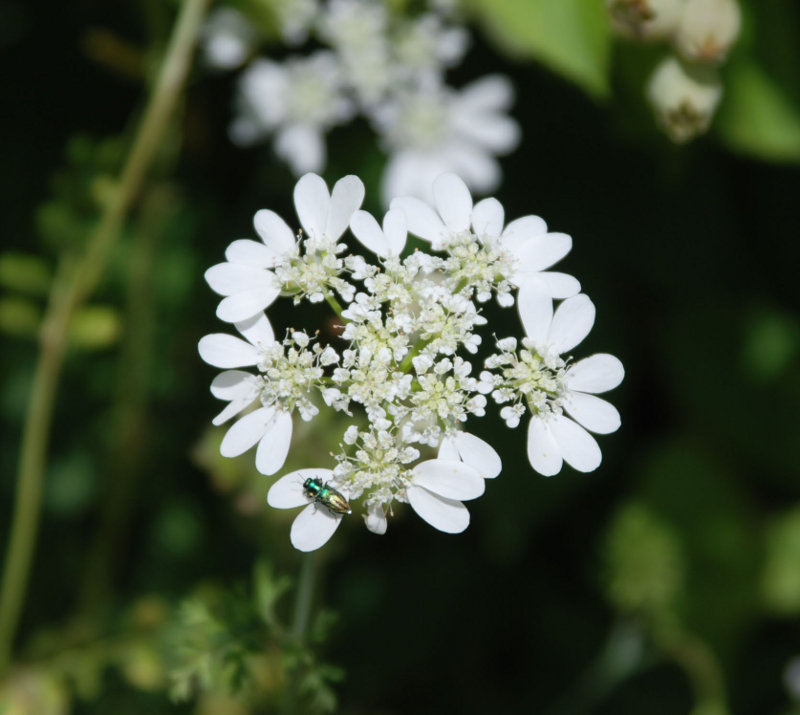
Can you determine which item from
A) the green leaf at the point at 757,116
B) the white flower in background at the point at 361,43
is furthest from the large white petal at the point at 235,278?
the green leaf at the point at 757,116

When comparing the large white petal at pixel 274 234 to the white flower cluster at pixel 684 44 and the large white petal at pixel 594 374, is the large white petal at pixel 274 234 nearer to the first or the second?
the large white petal at pixel 594 374

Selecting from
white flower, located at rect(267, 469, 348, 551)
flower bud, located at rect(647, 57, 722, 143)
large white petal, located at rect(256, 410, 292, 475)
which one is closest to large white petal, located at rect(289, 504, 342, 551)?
white flower, located at rect(267, 469, 348, 551)

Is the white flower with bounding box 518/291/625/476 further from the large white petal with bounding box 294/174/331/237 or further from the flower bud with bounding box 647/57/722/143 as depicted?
the flower bud with bounding box 647/57/722/143

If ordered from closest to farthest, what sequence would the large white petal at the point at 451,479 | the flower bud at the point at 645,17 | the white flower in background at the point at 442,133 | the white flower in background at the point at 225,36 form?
the large white petal at the point at 451,479 < the flower bud at the point at 645,17 < the white flower in background at the point at 225,36 < the white flower in background at the point at 442,133

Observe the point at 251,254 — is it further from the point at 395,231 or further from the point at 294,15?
the point at 294,15

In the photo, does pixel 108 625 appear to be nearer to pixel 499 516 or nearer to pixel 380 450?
pixel 499 516

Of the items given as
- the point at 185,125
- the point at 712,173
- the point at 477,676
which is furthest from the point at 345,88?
the point at 477,676
